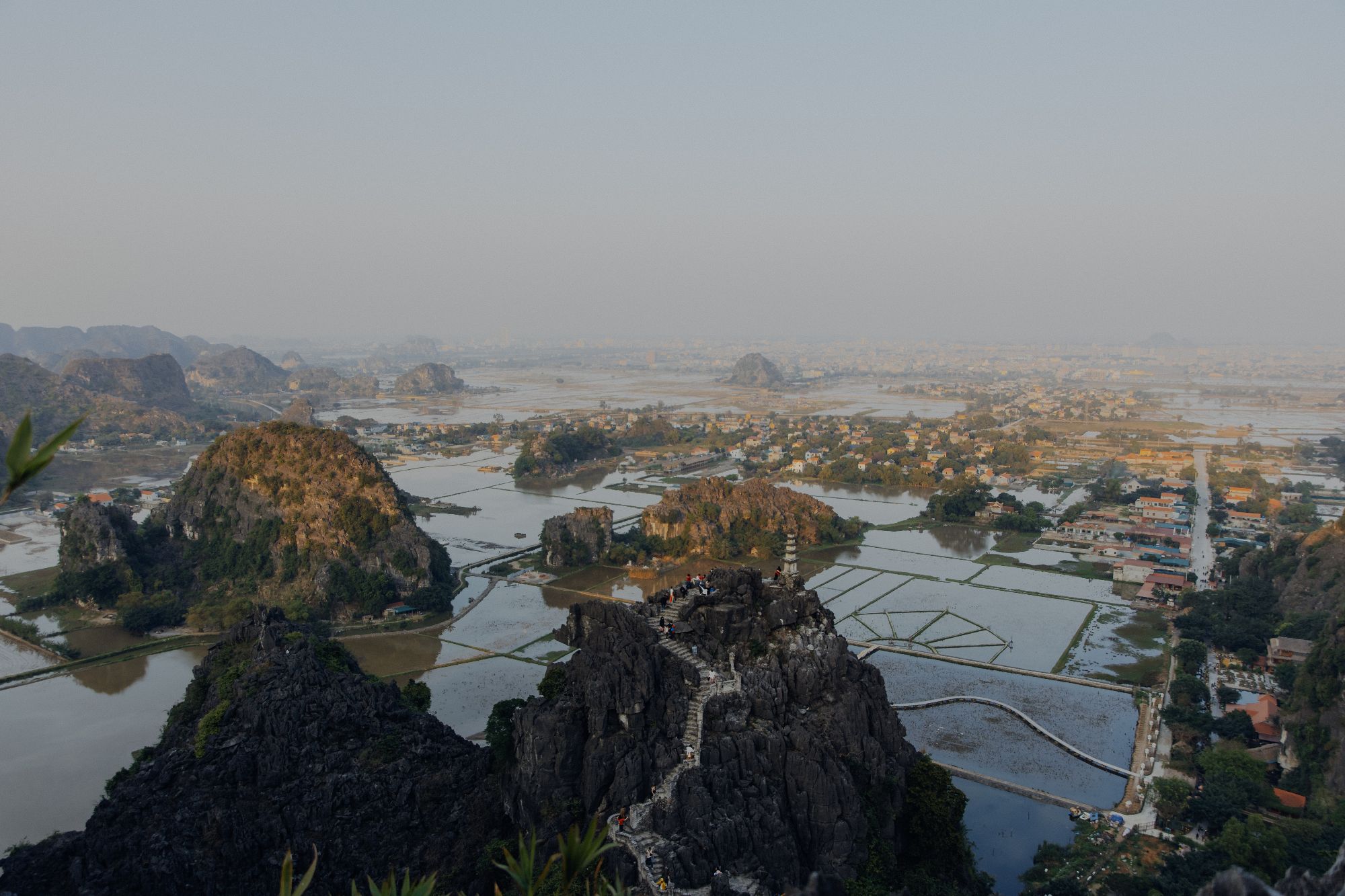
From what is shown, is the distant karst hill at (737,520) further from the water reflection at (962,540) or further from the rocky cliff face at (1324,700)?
the rocky cliff face at (1324,700)

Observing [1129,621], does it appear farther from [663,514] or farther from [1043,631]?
[663,514]

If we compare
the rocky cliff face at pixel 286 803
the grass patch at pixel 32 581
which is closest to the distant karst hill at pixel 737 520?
the rocky cliff face at pixel 286 803

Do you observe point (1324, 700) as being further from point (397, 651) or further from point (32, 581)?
point (32, 581)

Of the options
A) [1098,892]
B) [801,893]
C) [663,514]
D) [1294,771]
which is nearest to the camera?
[801,893]

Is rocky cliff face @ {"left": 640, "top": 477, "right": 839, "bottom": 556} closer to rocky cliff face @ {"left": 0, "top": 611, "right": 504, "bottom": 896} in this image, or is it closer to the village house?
the village house

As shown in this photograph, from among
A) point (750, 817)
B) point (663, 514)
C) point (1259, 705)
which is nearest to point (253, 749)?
point (750, 817)

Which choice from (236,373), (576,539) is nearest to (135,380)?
(236,373)
